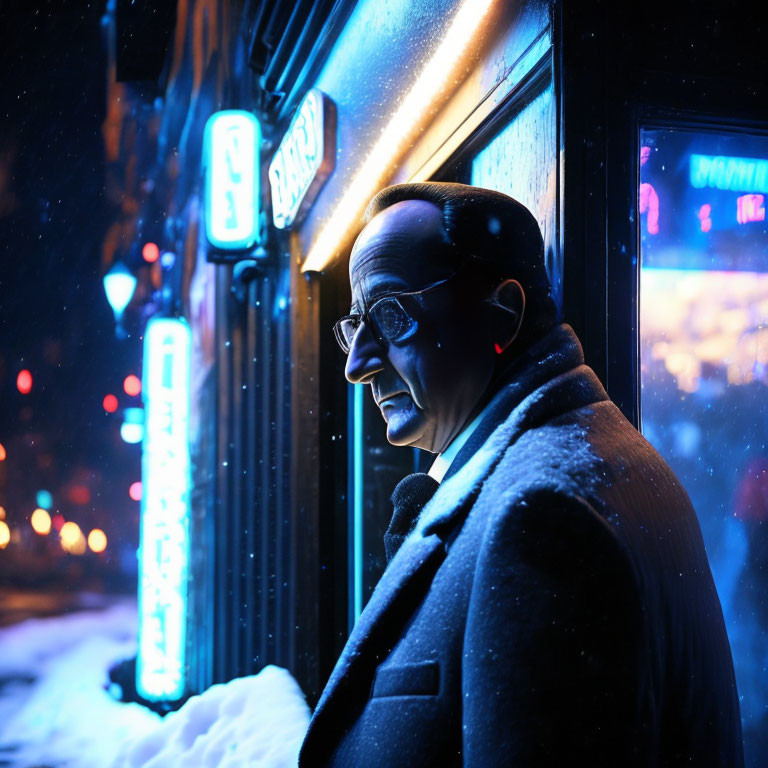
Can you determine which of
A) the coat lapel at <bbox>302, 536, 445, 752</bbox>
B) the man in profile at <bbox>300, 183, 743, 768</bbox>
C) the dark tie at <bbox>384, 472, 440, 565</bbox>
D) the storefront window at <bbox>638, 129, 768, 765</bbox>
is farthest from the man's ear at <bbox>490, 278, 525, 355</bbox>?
the storefront window at <bbox>638, 129, 768, 765</bbox>

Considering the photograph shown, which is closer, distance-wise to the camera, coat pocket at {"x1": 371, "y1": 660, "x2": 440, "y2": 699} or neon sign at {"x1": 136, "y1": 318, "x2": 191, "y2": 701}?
coat pocket at {"x1": 371, "y1": 660, "x2": 440, "y2": 699}

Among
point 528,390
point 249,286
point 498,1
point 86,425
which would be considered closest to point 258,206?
point 249,286

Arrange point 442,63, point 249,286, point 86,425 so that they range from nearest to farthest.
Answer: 1. point 442,63
2. point 249,286
3. point 86,425

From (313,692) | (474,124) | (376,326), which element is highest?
(474,124)

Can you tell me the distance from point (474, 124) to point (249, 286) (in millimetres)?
4684

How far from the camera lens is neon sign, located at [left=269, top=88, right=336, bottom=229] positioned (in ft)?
14.7

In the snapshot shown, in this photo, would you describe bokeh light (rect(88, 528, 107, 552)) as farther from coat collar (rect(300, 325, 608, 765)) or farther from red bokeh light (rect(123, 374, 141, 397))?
coat collar (rect(300, 325, 608, 765))

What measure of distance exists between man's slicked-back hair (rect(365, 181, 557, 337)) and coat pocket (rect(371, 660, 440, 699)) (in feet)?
2.61

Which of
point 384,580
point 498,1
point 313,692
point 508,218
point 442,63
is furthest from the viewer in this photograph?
point 313,692

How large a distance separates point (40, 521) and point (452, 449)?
165ft

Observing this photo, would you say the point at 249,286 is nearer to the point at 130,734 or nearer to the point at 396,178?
the point at 396,178

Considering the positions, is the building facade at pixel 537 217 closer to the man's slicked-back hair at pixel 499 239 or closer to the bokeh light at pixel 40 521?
the man's slicked-back hair at pixel 499 239

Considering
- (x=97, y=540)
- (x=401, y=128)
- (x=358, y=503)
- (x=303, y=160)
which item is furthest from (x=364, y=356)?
(x=97, y=540)

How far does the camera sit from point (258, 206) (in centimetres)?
634
